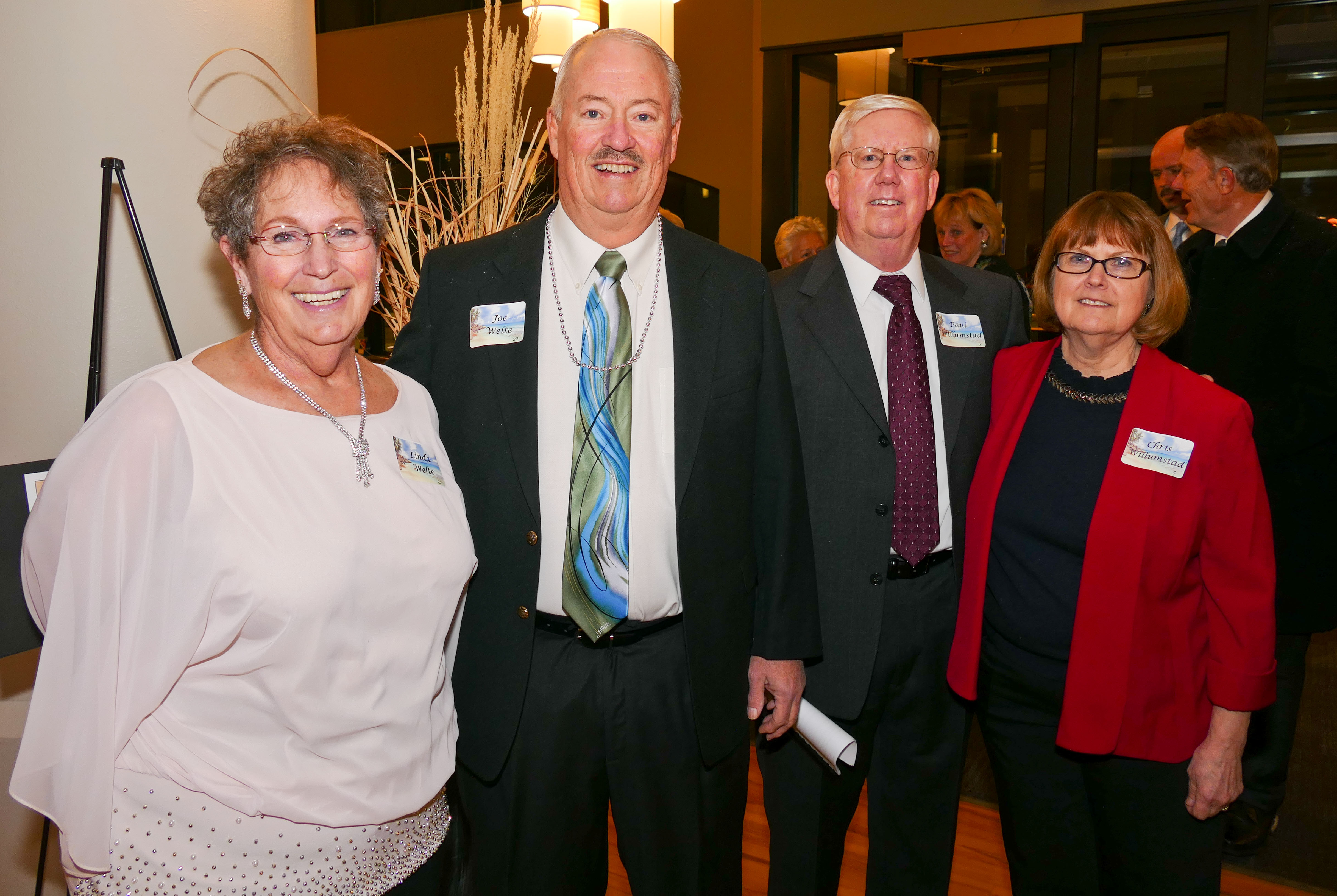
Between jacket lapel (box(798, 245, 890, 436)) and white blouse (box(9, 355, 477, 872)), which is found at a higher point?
jacket lapel (box(798, 245, 890, 436))

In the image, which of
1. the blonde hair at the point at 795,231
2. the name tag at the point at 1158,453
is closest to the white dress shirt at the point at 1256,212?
the name tag at the point at 1158,453

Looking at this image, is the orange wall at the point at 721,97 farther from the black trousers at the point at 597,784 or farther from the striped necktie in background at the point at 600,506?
the black trousers at the point at 597,784

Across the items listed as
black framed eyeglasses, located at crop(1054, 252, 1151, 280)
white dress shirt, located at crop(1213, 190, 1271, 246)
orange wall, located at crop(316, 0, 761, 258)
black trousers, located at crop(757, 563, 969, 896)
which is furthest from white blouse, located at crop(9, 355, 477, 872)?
orange wall, located at crop(316, 0, 761, 258)

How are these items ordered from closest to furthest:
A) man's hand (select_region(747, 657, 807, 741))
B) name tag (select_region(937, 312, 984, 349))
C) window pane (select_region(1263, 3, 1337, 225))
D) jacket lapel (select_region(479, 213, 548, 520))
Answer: jacket lapel (select_region(479, 213, 548, 520)) → man's hand (select_region(747, 657, 807, 741)) → name tag (select_region(937, 312, 984, 349)) → window pane (select_region(1263, 3, 1337, 225))

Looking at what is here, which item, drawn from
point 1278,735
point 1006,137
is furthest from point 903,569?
point 1006,137

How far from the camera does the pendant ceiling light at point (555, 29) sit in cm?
361

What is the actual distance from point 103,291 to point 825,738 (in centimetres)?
185

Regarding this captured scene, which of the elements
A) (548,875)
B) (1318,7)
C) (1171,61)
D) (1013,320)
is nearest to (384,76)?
(1171,61)

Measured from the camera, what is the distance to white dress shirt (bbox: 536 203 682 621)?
1746 mm

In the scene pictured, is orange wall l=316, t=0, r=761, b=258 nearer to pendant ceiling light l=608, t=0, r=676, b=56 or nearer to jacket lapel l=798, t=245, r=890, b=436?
pendant ceiling light l=608, t=0, r=676, b=56

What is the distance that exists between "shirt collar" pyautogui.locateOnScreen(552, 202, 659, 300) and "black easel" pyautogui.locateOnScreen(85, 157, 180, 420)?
2.76 ft

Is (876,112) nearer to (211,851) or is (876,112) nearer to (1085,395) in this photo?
(1085,395)

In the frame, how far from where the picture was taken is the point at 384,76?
9.19m

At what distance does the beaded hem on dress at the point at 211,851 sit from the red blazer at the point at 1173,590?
1405 mm
